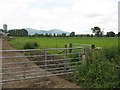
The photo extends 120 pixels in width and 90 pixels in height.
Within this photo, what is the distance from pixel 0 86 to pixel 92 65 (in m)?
3.30

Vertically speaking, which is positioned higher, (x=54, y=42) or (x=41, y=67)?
(x=54, y=42)

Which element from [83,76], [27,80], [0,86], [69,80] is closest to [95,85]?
[83,76]

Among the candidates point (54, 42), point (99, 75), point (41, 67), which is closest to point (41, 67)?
point (41, 67)

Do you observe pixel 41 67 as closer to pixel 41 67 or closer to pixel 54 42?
pixel 41 67

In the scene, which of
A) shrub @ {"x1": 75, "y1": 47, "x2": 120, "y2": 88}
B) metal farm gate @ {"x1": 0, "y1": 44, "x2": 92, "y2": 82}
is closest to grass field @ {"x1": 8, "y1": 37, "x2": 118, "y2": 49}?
metal farm gate @ {"x1": 0, "y1": 44, "x2": 92, "y2": 82}

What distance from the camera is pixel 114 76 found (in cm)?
495

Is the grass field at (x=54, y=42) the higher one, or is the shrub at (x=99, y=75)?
the grass field at (x=54, y=42)

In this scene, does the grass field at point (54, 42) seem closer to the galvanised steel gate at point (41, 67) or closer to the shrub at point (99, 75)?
the galvanised steel gate at point (41, 67)

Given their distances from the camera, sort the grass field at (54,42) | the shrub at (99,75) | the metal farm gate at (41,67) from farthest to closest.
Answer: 1. the grass field at (54,42)
2. the metal farm gate at (41,67)
3. the shrub at (99,75)

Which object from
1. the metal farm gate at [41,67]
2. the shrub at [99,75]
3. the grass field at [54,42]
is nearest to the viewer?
the shrub at [99,75]

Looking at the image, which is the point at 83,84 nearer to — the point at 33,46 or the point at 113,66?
the point at 113,66

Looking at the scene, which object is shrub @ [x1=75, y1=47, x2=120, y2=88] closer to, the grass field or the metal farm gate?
the metal farm gate

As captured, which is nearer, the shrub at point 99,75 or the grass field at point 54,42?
the shrub at point 99,75

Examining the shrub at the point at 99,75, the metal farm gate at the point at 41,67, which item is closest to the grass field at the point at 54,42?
the metal farm gate at the point at 41,67
